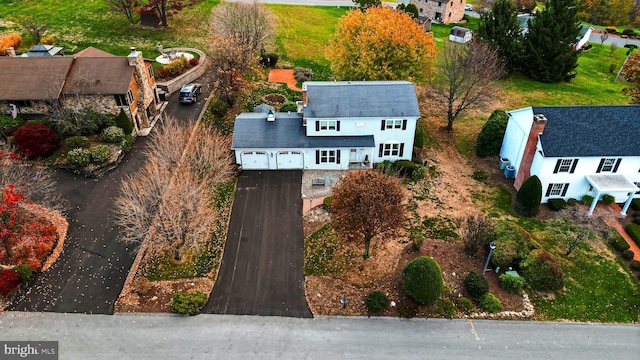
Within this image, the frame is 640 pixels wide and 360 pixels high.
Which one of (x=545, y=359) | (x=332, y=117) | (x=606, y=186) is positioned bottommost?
(x=545, y=359)

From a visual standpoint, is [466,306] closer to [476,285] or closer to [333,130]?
[476,285]

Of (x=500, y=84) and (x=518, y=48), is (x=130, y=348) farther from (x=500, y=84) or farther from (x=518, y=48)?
(x=518, y=48)

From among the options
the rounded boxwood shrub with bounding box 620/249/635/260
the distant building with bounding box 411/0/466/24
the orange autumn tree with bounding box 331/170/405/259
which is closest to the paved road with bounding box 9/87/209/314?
the orange autumn tree with bounding box 331/170/405/259

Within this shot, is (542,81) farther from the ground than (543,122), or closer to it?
closer to it

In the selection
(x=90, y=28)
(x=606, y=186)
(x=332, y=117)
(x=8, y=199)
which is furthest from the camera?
(x=90, y=28)

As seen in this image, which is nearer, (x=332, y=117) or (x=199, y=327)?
(x=199, y=327)

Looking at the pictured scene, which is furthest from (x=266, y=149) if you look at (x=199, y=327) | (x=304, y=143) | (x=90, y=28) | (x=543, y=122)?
(x=90, y=28)

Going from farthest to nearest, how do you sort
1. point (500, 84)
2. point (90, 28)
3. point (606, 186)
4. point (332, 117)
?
point (90, 28) → point (500, 84) → point (332, 117) → point (606, 186)

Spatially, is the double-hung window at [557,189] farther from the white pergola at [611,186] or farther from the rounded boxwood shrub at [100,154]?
the rounded boxwood shrub at [100,154]
